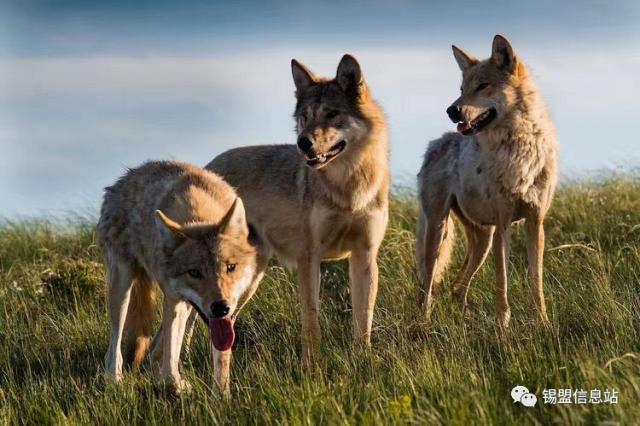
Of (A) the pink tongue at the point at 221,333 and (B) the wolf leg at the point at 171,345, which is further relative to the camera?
(B) the wolf leg at the point at 171,345

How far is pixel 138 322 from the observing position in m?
7.18

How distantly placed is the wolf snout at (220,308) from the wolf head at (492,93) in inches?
121

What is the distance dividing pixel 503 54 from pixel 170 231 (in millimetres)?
3497

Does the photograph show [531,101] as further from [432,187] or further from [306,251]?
[306,251]

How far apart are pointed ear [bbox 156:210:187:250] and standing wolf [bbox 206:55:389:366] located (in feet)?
4.42

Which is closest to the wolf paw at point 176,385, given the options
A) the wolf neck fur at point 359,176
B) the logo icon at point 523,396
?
the wolf neck fur at point 359,176

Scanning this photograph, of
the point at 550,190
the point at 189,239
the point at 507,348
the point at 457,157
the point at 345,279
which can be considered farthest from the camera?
the point at 345,279

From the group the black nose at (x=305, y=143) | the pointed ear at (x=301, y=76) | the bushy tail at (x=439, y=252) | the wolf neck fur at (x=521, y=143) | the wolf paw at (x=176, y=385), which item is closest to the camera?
the wolf paw at (x=176, y=385)

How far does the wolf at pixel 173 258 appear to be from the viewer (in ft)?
19.3

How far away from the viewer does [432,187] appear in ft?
28.9

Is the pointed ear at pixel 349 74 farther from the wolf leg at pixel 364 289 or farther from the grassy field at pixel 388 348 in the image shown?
the grassy field at pixel 388 348

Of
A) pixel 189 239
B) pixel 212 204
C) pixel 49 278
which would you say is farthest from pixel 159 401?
pixel 49 278

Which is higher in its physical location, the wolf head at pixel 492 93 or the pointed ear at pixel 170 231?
the wolf head at pixel 492 93

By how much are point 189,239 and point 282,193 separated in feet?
6.19
